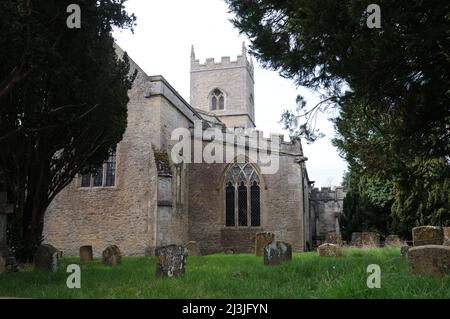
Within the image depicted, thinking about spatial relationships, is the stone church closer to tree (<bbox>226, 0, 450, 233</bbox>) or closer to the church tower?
tree (<bbox>226, 0, 450, 233</bbox>)

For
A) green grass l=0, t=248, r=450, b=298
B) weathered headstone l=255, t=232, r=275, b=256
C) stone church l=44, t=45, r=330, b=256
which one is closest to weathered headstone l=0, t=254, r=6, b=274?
green grass l=0, t=248, r=450, b=298

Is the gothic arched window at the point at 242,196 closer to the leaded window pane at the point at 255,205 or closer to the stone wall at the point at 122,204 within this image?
the leaded window pane at the point at 255,205

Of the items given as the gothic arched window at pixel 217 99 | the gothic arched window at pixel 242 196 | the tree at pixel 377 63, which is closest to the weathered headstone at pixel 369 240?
the gothic arched window at pixel 242 196

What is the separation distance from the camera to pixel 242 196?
19.6 metres

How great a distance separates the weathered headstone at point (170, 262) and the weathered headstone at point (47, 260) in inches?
117

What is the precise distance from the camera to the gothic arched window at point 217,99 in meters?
39.3

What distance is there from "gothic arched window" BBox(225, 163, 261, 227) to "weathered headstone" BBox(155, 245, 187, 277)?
12.1 meters

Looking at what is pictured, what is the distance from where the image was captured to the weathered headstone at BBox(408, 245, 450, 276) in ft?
19.1

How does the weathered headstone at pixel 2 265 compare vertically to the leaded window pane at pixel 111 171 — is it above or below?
below

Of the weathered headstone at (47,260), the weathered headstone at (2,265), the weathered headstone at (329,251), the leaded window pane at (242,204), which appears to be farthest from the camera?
the leaded window pane at (242,204)

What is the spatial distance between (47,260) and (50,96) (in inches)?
132

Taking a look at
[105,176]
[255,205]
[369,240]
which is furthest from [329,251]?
[105,176]
